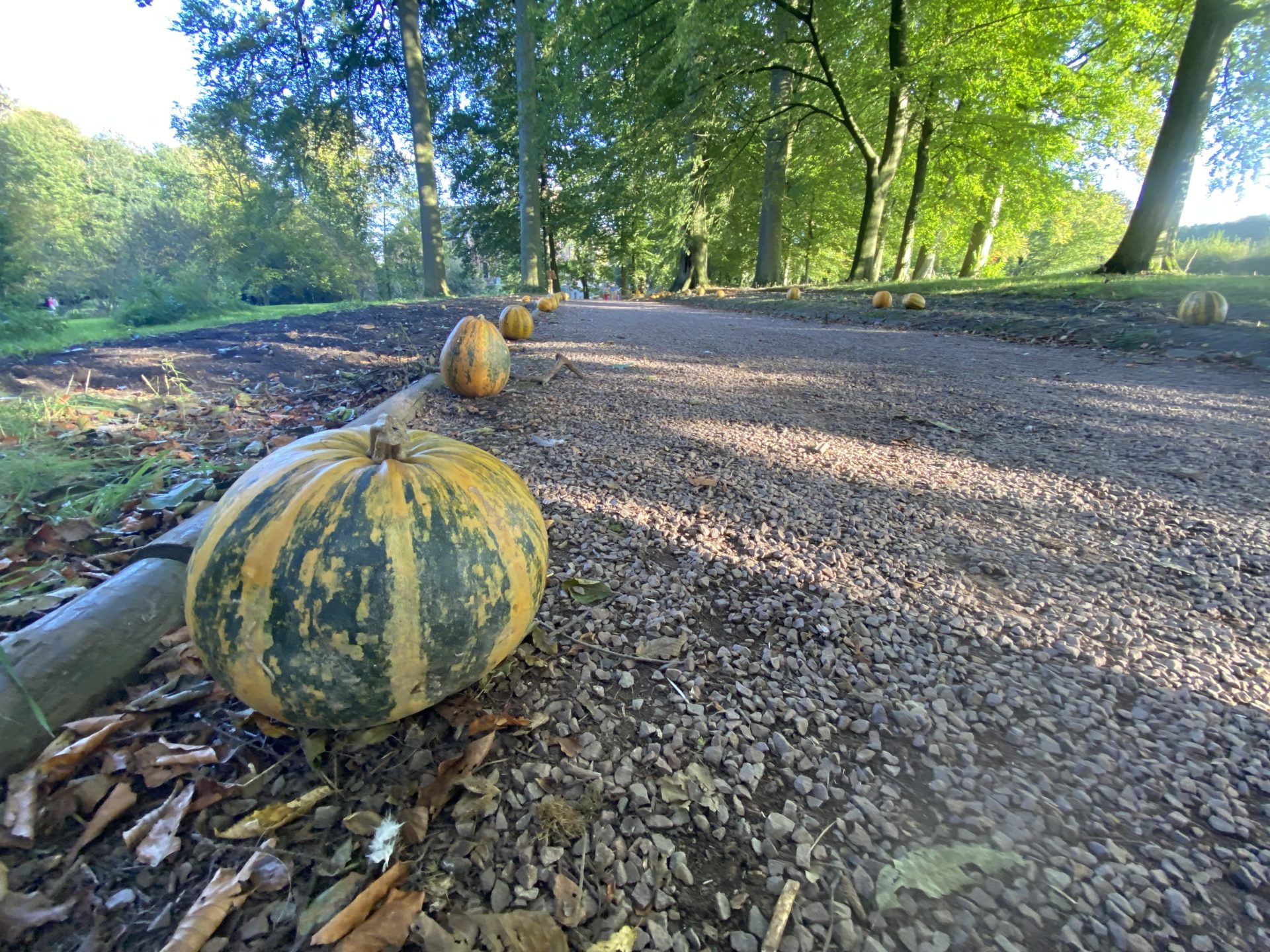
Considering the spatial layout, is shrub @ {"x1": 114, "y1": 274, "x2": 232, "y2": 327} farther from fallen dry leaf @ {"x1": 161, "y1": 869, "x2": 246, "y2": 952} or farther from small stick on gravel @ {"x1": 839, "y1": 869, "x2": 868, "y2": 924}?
small stick on gravel @ {"x1": 839, "y1": 869, "x2": 868, "y2": 924}

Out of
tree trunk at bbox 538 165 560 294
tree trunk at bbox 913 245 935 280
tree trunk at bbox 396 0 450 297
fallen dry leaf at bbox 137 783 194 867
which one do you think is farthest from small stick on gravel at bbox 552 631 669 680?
tree trunk at bbox 913 245 935 280

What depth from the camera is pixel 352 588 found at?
1.31 metres

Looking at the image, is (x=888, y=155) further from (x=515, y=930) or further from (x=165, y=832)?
(x=165, y=832)

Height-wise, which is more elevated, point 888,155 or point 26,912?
point 888,155

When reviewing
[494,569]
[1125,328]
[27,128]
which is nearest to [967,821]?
[494,569]

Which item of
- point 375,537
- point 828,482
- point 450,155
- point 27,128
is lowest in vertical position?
point 828,482

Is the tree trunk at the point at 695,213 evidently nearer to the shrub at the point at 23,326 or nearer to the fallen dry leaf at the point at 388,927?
the shrub at the point at 23,326

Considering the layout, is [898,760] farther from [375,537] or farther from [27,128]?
[27,128]

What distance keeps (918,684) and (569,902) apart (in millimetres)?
1191

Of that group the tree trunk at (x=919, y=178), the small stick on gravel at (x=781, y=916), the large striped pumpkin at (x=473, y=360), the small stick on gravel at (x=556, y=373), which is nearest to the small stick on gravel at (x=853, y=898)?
the small stick on gravel at (x=781, y=916)

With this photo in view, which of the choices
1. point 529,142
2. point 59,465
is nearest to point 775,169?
point 529,142

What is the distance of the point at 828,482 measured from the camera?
3.16m

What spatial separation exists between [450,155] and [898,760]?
31.4 metres

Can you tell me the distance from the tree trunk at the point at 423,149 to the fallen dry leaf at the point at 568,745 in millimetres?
15577
